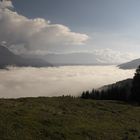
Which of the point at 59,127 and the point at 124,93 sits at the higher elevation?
the point at 124,93

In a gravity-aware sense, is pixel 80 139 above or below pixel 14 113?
below

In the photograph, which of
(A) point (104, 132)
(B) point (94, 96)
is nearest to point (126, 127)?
(A) point (104, 132)

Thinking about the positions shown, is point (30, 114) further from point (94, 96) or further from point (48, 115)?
point (94, 96)

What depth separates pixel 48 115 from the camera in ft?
133

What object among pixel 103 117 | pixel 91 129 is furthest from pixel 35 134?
pixel 103 117

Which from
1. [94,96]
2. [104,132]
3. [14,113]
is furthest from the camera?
[94,96]

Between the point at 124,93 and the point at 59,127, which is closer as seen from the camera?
the point at 59,127

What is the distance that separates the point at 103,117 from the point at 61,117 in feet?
29.2

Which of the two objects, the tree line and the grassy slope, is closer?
the grassy slope

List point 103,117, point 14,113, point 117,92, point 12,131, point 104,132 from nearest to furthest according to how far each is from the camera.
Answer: point 12,131, point 104,132, point 14,113, point 103,117, point 117,92

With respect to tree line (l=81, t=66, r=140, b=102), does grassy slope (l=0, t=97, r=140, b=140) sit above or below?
below

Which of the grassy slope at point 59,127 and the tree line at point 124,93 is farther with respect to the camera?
the tree line at point 124,93

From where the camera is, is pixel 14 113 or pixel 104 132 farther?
pixel 14 113

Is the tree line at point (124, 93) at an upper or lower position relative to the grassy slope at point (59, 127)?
upper
